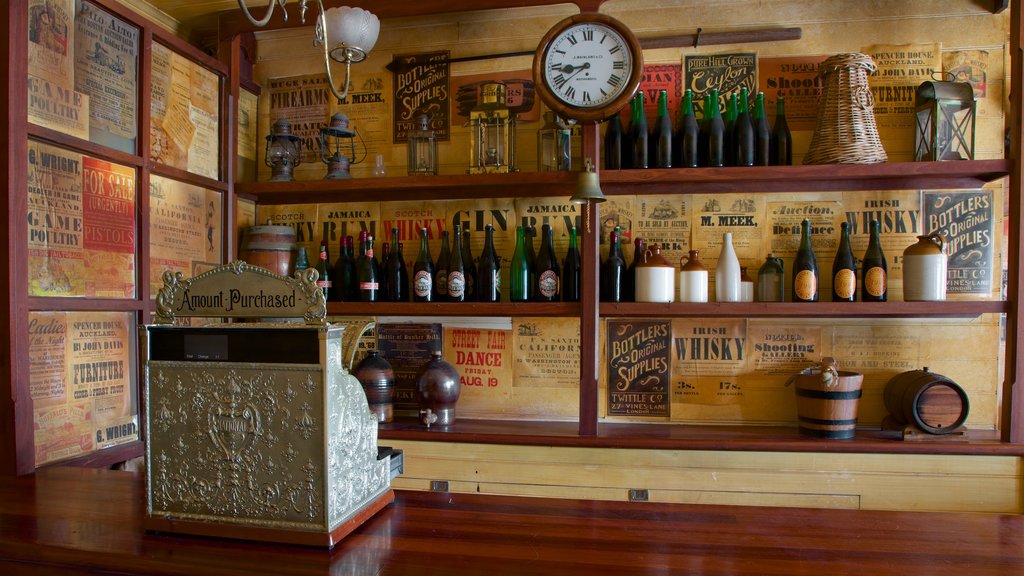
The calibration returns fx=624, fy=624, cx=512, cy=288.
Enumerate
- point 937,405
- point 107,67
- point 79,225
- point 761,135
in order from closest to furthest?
point 79,225, point 107,67, point 937,405, point 761,135

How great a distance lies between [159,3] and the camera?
8.08 feet

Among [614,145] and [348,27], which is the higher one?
[348,27]

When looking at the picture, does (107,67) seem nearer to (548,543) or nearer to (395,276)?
(395,276)

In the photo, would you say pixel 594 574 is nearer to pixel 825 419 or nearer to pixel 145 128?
pixel 825 419

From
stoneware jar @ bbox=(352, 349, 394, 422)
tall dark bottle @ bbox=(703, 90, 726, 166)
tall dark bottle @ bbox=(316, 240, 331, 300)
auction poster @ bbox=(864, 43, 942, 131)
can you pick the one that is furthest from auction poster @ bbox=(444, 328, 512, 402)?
auction poster @ bbox=(864, 43, 942, 131)

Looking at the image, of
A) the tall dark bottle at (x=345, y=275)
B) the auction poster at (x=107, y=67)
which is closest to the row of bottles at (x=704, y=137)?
the tall dark bottle at (x=345, y=275)

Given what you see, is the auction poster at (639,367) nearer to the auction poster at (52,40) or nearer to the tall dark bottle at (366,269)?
the tall dark bottle at (366,269)

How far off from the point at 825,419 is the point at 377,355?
67.5 inches

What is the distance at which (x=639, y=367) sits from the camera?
258cm

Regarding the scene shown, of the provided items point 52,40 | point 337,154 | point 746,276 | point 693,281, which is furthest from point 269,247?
point 746,276

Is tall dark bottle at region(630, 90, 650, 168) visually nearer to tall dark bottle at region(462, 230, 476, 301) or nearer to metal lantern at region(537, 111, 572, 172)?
metal lantern at region(537, 111, 572, 172)

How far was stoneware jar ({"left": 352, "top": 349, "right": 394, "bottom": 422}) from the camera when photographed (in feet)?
8.13

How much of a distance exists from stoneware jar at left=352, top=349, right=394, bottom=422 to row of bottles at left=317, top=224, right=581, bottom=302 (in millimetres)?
279

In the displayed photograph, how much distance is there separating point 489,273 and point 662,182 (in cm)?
79
